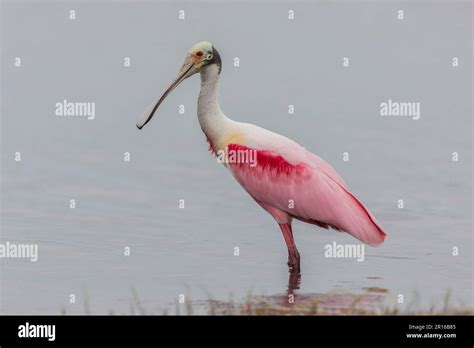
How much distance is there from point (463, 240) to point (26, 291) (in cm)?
643

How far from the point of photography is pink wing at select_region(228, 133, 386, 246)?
1575 centimetres

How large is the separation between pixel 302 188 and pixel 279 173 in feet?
1.11

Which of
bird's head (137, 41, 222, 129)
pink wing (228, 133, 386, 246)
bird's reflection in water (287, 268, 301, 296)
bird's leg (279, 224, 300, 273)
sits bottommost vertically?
bird's reflection in water (287, 268, 301, 296)

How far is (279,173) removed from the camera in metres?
16.3

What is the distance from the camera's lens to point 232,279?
53.2 ft
